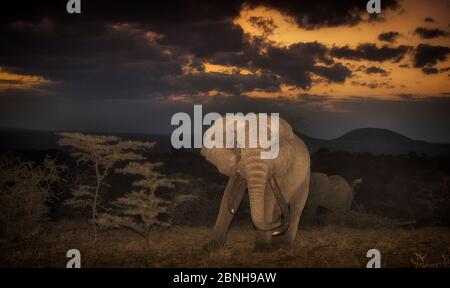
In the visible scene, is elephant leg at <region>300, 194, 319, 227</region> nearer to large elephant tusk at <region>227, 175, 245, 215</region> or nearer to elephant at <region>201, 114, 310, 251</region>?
elephant at <region>201, 114, 310, 251</region>

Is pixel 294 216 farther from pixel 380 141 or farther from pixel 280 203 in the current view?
pixel 380 141

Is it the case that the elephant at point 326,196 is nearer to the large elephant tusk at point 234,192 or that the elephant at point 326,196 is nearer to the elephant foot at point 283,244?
the elephant foot at point 283,244

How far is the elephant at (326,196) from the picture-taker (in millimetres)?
20859

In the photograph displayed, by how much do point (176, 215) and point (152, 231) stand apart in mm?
9099

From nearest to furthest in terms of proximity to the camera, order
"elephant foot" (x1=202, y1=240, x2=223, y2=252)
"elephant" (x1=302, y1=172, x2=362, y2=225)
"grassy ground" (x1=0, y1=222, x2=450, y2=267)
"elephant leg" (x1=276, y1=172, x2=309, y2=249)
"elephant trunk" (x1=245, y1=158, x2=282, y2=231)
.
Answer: "elephant trunk" (x1=245, y1=158, x2=282, y2=231) → "grassy ground" (x1=0, y1=222, x2=450, y2=267) → "elephant foot" (x1=202, y1=240, x2=223, y2=252) → "elephant leg" (x1=276, y1=172, x2=309, y2=249) → "elephant" (x1=302, y1=172, x2=362, y2=225)

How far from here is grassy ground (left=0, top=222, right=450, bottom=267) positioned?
10.3 m

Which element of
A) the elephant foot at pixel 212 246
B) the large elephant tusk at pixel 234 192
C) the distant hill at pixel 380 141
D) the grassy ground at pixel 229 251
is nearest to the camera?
the grassy ground at pixel 229 251

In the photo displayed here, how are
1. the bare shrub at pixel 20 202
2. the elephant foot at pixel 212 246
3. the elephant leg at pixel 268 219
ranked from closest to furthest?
the elephant leg at pixel 268 219
the elephant foot at pixel 212 246
the bare shrub at pixel 20 202

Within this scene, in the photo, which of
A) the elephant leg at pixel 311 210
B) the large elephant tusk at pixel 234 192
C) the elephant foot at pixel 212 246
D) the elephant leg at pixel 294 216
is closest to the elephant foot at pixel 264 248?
the elephant leg at pixel 294 216

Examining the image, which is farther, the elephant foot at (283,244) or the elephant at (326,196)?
the elephant at (326,196)

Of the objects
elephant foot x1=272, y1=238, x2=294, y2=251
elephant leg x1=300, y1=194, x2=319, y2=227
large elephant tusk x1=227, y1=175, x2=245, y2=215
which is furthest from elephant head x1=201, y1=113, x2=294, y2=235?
elephant leg x1=300, y1=194, x2=319, y2=227

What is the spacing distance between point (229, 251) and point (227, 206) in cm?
111

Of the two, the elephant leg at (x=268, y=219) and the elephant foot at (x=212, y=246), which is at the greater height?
the elephant leg at (x=268, y=219)
